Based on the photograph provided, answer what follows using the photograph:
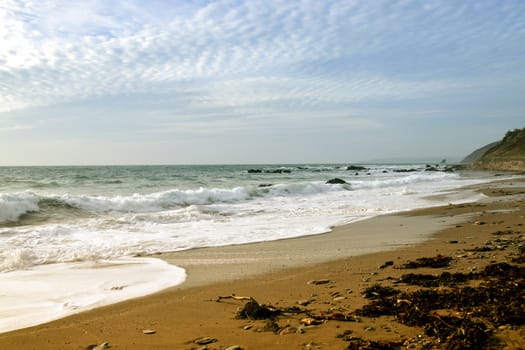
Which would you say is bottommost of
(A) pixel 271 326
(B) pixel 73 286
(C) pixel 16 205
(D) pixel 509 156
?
(B) pixel 73 286

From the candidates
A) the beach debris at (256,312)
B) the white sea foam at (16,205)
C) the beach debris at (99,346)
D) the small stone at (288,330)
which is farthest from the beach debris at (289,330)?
the white sea foam at (16,205)

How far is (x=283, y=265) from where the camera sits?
259 inches

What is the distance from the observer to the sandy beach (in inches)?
138

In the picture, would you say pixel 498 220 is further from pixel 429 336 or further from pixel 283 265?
pixel 429 336

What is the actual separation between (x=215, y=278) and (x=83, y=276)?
1979 millimetres

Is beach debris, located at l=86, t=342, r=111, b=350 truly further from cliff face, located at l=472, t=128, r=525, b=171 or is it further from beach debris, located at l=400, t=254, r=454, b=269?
cliff face, located at l=472, t=128, r=525, b=171

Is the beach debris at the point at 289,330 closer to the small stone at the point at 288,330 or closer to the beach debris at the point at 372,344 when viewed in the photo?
the small stone at the point at 288,330

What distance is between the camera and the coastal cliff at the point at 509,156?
47834 mm

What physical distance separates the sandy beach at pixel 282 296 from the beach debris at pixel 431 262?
11 centimetres

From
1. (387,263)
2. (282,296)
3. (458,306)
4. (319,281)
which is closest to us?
(458,306)

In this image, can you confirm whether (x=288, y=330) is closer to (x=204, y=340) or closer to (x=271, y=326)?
(x=271, y=326)

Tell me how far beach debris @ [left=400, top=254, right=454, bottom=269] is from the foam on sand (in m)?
3.31

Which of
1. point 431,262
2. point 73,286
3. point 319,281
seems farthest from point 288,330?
point 73,286

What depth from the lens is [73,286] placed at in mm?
5574
